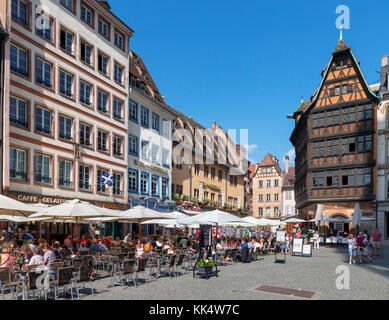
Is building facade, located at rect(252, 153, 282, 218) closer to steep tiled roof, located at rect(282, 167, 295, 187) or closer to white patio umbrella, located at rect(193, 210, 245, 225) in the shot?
steep tiled roof, located at rect(282, 167, 295, 187)

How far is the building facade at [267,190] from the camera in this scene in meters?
81.1

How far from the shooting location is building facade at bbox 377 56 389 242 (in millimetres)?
38531

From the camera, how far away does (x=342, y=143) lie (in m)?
42.0

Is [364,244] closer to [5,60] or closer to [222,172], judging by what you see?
[5,60]

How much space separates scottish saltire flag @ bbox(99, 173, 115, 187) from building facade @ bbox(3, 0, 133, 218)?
710 millimetres

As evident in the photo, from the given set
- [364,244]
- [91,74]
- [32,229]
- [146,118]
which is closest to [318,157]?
[146,118]

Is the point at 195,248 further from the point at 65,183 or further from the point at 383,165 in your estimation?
the point at 383,165

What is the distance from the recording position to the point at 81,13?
28516 millimetres

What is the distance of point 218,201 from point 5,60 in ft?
112

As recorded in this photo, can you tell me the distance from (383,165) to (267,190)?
4377cm

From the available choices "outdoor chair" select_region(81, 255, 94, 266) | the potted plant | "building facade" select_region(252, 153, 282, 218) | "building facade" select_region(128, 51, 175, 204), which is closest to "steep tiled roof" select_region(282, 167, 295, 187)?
"building facade" select_region(252, 153, 282, 218)

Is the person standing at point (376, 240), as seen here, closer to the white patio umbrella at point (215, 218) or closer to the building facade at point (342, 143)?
the building facade at point (342, 143)

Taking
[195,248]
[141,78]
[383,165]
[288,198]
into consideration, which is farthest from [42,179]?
[288,198]

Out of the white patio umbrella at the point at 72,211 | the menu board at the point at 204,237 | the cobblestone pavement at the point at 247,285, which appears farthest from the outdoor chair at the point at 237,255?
the white patio umbrella at the point at 72,211
